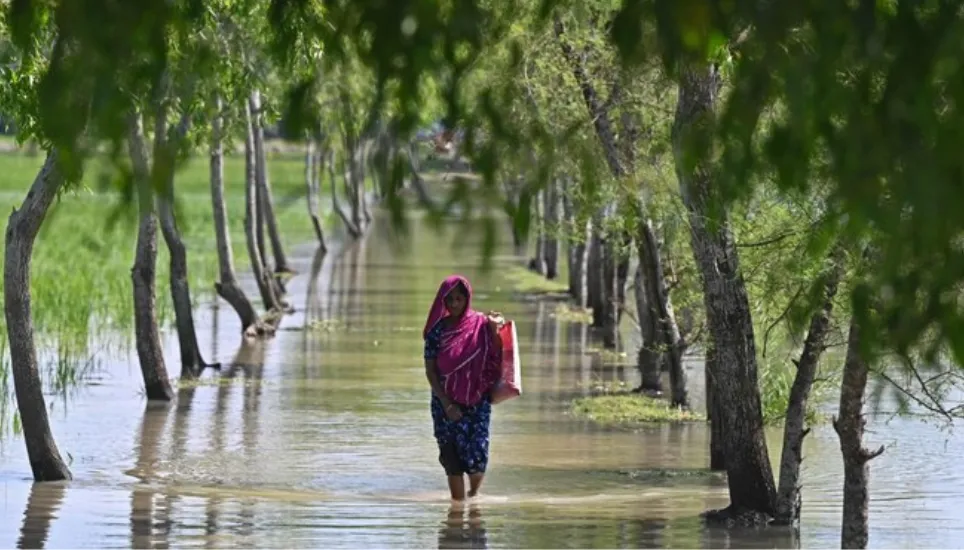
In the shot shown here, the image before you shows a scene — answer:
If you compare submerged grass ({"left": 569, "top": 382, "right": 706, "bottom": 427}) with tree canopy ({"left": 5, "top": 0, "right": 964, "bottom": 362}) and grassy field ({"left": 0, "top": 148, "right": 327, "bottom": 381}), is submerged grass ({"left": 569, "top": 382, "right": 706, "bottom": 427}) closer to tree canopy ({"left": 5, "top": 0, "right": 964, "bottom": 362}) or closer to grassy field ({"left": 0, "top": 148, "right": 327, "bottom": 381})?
grassy field ({"left": 0, "top": 148, "right": 327, "bottom": 381})

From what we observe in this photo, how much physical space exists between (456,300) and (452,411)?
0.83 metres

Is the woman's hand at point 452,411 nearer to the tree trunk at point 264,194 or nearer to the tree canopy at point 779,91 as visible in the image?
the tree canopy at point 779,91

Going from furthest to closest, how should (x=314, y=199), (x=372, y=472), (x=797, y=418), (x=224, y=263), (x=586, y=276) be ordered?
(x=314, y=199)
(x=586, y=276)
(x=224, y=263)
(x=372, y=472)
(x=797, y=418)

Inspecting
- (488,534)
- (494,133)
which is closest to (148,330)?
(488,534)

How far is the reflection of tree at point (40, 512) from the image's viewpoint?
42.1 feet

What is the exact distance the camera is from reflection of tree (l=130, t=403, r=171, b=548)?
13078 mm

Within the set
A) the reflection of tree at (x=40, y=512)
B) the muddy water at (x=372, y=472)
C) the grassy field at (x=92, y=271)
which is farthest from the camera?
the grassy field at (x=92, y=271)

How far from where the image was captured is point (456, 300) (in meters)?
14.7

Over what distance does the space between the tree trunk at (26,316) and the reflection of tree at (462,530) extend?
3260 millimetres

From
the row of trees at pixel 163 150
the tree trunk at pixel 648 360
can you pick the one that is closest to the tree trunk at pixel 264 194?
the row of trees at pixel 163 150

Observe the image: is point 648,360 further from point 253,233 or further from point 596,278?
point 253,233

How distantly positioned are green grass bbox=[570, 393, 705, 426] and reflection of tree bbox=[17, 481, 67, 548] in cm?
711

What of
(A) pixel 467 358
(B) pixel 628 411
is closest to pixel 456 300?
(A) pixel 467 358

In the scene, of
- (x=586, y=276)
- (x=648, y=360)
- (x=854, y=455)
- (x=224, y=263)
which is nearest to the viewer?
(x=854, y=455)
